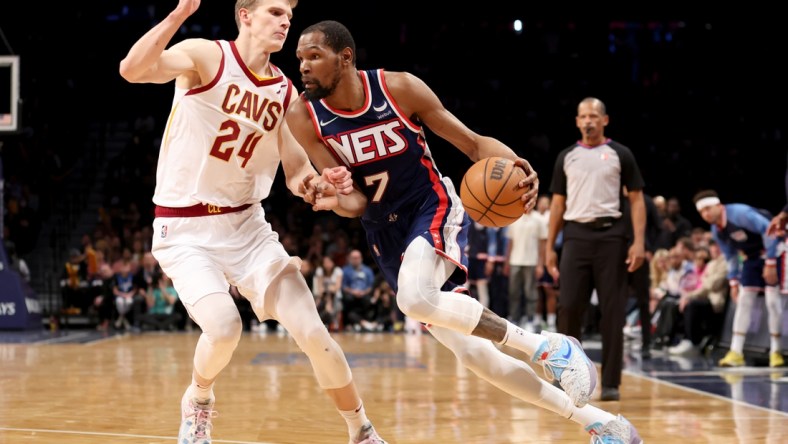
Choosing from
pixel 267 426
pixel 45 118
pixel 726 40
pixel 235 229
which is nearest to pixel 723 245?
pixel 267 426

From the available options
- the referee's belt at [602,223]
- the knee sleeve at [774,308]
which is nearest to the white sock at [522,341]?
the referee's belt at [602,223]

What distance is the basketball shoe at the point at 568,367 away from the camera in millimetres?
4262

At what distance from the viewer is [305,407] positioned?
253 inches

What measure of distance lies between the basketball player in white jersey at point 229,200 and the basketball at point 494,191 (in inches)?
30.7

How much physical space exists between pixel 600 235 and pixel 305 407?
2.48 m

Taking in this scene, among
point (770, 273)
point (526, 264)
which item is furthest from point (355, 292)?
point (770, 273)

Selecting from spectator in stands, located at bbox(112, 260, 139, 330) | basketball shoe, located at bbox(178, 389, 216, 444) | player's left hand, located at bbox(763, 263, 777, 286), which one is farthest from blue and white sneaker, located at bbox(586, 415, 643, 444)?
spectator in stands, located at bbox(112, 260, 139, 330)

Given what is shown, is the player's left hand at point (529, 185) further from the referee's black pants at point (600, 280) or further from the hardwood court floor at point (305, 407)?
the referee's black pants at point (600, 280)

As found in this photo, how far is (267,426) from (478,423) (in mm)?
1243

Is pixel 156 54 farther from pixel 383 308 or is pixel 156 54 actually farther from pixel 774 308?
pixel 383 308

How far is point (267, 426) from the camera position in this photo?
559 cm

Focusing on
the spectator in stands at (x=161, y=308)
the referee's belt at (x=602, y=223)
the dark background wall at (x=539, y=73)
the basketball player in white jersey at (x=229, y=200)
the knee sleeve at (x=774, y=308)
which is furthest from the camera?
the dark background wall at (x=539, y=73)

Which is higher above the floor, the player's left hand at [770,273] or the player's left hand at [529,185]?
the player's left hand at [529,185]

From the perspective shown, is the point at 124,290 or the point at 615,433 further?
the point at 124,290
